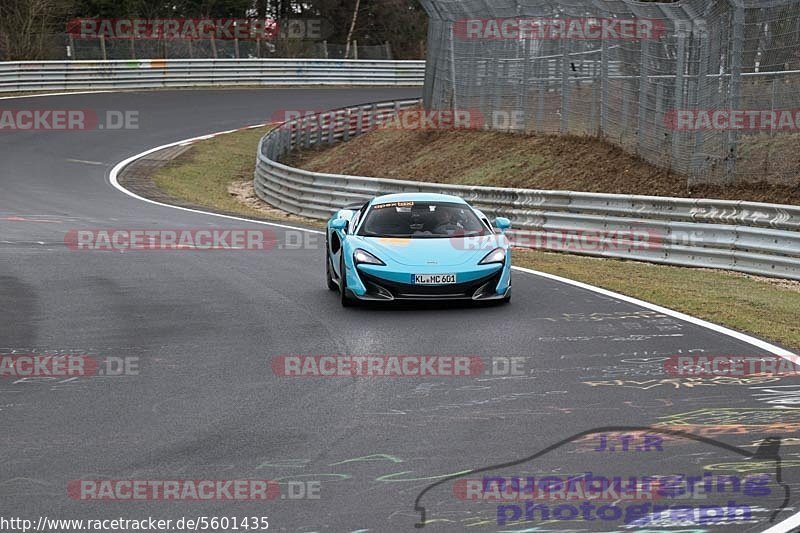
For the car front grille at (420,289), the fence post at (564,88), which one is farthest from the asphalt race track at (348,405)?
the fence post at (564,88)

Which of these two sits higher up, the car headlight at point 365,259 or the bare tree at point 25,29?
the bare tree at point 25,29

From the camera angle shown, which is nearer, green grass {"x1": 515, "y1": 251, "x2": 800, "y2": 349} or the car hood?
green grass {"x1": 515, "y1": 251, "x2": 800, "y2": 349}

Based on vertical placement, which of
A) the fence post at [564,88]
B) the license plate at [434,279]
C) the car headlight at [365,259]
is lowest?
the license plate at [434,279]

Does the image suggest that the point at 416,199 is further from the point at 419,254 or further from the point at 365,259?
the point at 365,259

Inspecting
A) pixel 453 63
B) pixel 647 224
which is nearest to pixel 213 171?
pixel 453 63

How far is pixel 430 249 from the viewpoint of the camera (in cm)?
1332

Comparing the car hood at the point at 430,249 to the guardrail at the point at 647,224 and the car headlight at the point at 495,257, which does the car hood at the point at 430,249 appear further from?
the guardrail at the point at 647,224

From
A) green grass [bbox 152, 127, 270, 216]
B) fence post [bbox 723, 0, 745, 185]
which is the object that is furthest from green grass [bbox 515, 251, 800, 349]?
green grass [bbox 152, 127, 270, 216]

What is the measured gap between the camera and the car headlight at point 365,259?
13148mm

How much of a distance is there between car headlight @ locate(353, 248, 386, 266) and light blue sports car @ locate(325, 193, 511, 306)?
10 mm

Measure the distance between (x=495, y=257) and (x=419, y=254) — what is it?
810 mm

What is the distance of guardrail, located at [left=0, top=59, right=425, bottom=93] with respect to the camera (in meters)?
50.0

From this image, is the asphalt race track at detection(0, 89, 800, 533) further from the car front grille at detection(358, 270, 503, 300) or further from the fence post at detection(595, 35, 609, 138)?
the fence post at detection(595, 35, 609, 138)

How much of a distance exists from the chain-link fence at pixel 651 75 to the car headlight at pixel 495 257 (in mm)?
7563
